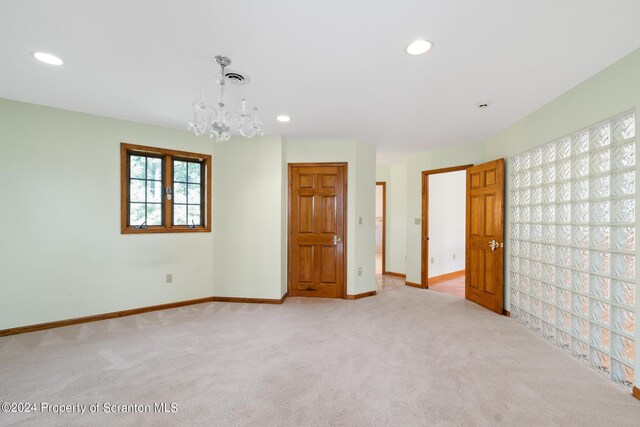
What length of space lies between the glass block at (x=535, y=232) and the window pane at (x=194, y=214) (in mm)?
4323

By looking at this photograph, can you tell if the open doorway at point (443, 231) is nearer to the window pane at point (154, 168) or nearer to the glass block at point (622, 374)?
the glass block at point (622, 374)

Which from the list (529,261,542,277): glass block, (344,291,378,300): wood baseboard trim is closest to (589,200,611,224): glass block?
(529,261,542,277): glass block

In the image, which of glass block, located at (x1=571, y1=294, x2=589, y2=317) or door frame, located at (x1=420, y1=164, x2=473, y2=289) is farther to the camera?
door frame, located at (x1=420, y1=164, x2=473, y2=289)

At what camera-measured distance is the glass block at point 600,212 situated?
2.32m

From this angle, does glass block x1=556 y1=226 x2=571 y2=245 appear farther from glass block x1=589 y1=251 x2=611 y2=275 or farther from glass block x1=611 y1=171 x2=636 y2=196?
glass block x1=611 y1=171 x2=636 y2=196

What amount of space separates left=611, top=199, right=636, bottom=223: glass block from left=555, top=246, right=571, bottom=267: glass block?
1.98ft

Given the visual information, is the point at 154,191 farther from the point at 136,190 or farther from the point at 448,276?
the point at 448,276

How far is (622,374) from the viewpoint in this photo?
2.21 m

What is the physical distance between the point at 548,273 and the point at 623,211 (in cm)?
108

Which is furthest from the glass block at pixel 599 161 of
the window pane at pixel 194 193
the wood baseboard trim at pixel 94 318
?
the wood baseboard trim at pixel 94 318

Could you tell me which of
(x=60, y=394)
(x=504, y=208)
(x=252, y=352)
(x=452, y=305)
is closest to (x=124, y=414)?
(x=60, y=394)

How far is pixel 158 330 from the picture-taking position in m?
3.25

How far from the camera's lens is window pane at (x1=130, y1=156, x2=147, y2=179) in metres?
3.85

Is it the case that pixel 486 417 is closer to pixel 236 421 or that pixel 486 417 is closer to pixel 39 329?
pixel 236 421
